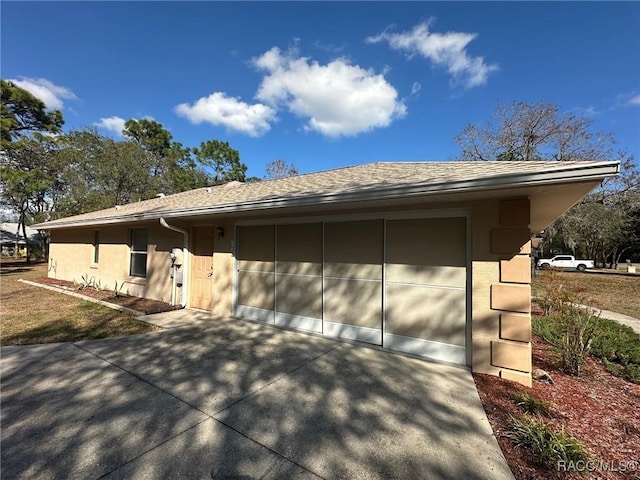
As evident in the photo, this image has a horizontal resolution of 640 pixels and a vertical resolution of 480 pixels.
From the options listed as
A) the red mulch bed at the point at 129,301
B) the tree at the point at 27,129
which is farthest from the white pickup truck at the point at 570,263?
the tree at the point at 27,129

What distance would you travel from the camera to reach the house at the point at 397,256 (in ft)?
11.8

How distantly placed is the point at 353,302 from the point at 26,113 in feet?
94.7

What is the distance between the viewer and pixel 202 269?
739 centimetres

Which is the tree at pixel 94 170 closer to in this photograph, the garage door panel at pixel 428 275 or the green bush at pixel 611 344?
the garage door panel at pixel 428 275

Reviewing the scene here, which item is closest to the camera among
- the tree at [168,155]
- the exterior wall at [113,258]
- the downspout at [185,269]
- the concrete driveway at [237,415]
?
the concrete driveway at [237,415]

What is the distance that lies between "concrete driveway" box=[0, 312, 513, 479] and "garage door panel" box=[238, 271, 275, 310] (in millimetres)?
1646

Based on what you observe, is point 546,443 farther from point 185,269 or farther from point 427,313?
point 185,269

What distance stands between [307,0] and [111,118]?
91.0ft

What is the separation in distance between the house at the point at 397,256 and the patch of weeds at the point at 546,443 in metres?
1.25

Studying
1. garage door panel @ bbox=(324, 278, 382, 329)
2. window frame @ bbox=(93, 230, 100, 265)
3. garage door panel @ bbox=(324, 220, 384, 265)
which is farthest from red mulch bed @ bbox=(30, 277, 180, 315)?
garage door panel @ bbox=(324, 220, 384, 265)

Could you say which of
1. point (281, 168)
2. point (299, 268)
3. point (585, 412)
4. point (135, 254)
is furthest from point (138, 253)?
point (281, 168)

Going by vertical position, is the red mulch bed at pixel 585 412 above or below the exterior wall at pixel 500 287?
below

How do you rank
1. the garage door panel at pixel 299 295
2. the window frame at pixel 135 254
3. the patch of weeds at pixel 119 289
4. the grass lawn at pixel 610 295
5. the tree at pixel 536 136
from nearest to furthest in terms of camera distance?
the garage door panel at pixel 299 295 → the grass lawn at pixel 610 295 → the window frame at pixel 135 254 → the patch of weeds at pixel 119 289 → the tree at pixel 536 136

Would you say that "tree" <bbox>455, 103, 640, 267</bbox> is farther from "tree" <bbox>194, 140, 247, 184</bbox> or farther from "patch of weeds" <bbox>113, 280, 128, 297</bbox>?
"tree" <bbox>194, 140, 247, 184</bbox>
